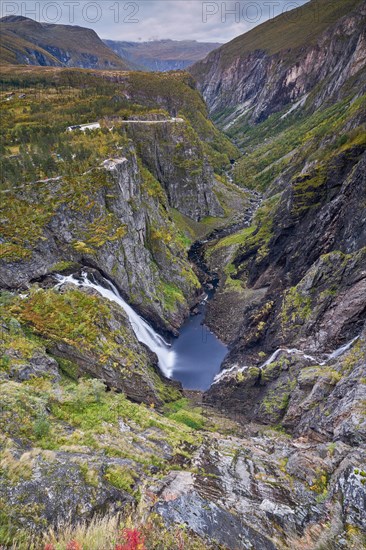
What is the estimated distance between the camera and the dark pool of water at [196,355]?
42188 mm

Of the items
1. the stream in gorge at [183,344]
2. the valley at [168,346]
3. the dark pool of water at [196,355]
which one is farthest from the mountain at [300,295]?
the stream in gorge at [183,344]

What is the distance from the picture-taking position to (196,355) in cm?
4631

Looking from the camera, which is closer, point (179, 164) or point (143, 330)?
point (143, 330)

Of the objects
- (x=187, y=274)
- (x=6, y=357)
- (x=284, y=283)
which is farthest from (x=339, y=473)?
(x=187, y=274)

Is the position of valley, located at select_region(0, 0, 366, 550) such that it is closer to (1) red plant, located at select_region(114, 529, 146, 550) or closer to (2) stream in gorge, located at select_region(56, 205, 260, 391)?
(1) red plant, located at select_region(114, 529, 146, 550)

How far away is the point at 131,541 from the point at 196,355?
38.9m

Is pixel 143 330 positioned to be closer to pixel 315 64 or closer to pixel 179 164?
pixel 179 164

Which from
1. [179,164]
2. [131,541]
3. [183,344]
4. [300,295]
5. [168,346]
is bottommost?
[131,541]

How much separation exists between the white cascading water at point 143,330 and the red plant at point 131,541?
28.4 metres

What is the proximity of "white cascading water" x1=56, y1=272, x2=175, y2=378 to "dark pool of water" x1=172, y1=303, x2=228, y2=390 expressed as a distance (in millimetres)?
1102

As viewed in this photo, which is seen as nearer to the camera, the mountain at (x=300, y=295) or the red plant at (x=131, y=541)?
the red plant at (x=131, y=541)

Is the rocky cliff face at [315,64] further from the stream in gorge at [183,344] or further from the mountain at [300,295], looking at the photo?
the stream in gorge at [183,344]

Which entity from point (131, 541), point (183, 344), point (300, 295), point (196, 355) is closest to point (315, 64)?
point (300, 295)

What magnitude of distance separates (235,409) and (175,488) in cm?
2314
